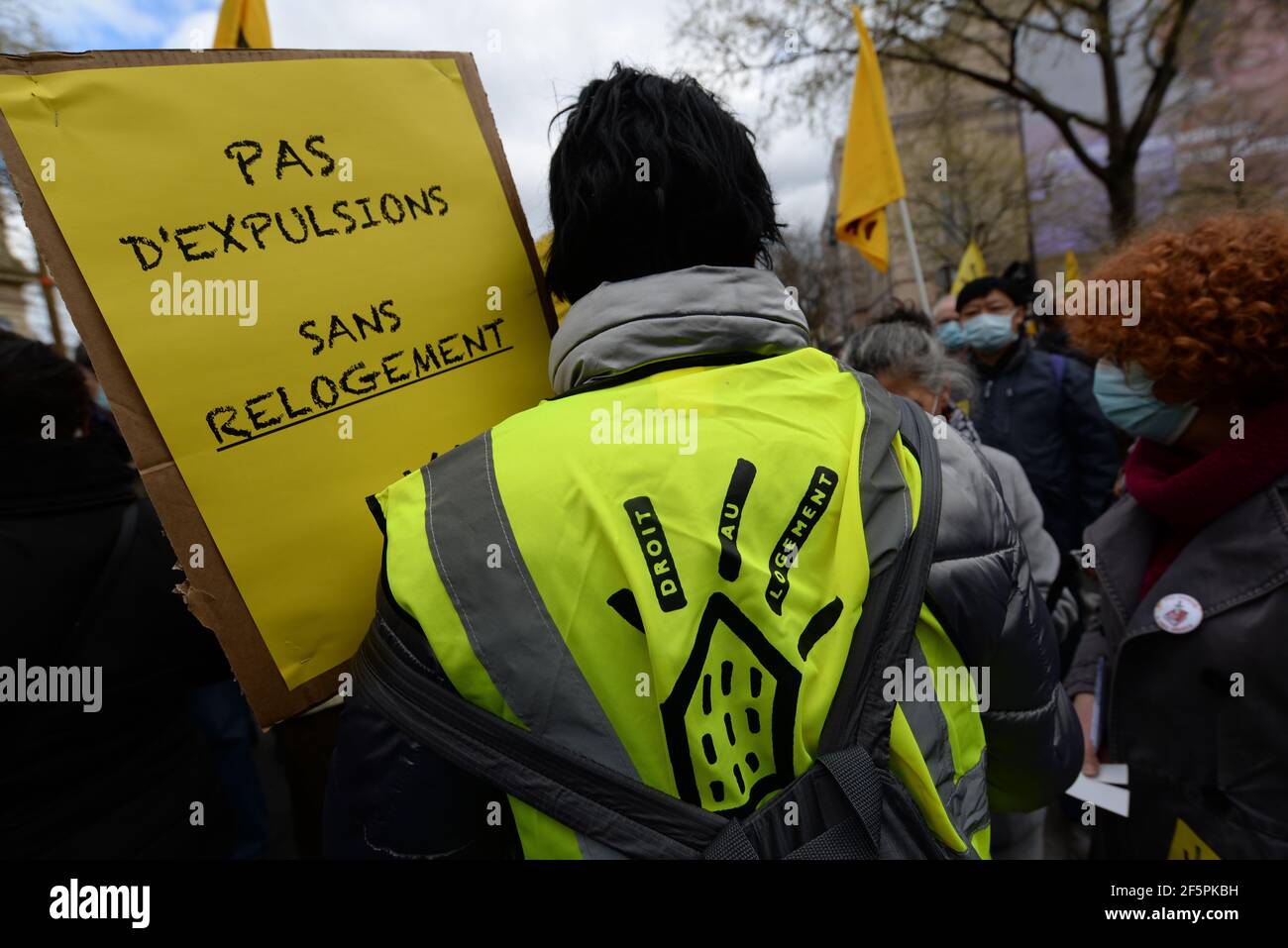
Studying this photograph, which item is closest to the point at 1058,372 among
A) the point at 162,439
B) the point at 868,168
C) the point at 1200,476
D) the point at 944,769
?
the point at 868,168

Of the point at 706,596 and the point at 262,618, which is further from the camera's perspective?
the point at 262,618

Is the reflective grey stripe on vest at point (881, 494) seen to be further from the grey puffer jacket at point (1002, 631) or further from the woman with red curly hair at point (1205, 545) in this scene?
the woman with red curly hair at point (1205, 545)

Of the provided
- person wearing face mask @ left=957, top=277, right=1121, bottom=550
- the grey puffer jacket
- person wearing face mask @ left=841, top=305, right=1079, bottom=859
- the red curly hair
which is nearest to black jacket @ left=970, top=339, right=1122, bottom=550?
person wearing face mask @ left=957, top=277, right=1121, bottom=550

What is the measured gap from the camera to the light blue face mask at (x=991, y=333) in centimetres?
424

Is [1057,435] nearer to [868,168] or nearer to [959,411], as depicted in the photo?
[959,411]

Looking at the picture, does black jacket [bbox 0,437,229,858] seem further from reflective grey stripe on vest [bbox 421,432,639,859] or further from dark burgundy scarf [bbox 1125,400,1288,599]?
dark burgundy scarf [bbox 1125,400,1288,599]

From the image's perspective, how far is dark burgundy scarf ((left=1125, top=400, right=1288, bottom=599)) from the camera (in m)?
1.50

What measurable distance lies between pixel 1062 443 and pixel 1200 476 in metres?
2.70

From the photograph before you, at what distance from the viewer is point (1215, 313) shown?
58.9 inches

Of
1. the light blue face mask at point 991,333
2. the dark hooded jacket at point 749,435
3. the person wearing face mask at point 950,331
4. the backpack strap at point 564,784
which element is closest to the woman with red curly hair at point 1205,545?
the dark hooded jacket at point 749,435
